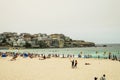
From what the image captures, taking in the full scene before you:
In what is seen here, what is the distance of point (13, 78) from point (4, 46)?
12198 centimetres

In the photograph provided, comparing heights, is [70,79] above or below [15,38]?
below

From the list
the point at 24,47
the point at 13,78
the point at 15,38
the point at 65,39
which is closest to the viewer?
the point at 13,78

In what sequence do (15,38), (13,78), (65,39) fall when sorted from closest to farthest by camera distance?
(13,78), (15,38), (65,39)

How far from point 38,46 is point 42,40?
516cm

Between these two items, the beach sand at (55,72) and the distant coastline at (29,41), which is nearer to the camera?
the beach sand at (55,72)

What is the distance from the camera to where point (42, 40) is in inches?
5349

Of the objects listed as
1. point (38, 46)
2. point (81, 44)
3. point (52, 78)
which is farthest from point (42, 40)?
point (52, 78)

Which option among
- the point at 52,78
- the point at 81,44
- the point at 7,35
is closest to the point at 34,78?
the point at 52,78

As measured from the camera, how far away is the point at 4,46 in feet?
436

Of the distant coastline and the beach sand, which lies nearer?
the beach sand

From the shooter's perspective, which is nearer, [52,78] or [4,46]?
[52,78]

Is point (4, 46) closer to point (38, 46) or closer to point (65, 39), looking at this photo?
point (38, 46)

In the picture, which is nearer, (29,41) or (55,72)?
(55,72)

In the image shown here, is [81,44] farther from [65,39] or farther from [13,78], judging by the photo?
[13,78]
